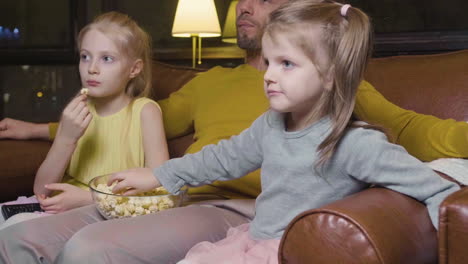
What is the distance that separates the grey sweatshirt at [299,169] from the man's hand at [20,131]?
69 cm

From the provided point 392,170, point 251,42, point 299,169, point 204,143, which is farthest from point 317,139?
point 251,42

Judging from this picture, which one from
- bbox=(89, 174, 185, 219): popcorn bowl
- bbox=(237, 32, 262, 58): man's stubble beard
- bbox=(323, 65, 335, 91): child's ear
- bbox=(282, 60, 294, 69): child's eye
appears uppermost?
bbox=(282, 60, 294, 69): child's eye

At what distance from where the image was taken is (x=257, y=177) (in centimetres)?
159

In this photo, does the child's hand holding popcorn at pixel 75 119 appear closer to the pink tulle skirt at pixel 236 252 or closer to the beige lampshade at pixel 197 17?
the pink tulle skirt at pixel 236 252

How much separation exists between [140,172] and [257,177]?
34 centimetres

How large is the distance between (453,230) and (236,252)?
1.49 feet

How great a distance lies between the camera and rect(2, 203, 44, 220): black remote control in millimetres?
1578

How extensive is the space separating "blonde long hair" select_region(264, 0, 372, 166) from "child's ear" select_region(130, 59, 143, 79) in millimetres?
713

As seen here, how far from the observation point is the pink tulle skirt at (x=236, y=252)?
1.15 m

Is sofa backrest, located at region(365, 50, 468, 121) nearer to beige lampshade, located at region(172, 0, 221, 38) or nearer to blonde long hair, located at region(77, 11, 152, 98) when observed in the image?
blonde long hair, located at region(77, 11, 152, 98)

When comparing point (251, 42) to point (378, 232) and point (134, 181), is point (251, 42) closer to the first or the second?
point (134, 181)

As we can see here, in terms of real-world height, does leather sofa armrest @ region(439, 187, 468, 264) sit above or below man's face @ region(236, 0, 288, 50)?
below

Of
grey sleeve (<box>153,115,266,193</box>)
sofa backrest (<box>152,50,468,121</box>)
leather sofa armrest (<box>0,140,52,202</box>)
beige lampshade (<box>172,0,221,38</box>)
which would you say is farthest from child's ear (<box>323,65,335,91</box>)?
beige lampshade (<box>172,0,221,38</box>)

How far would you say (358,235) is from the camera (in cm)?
89
